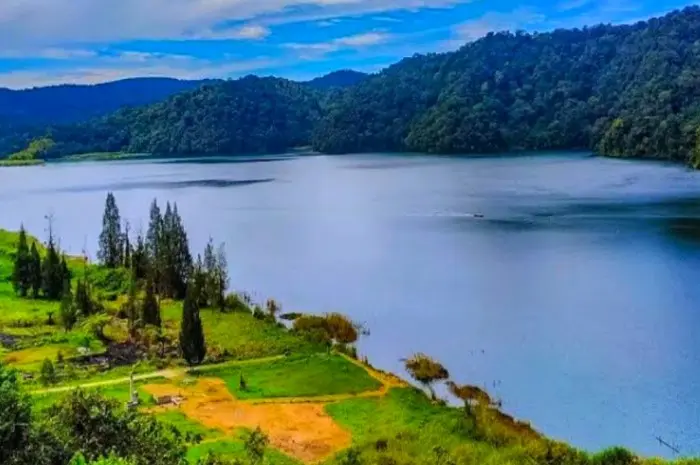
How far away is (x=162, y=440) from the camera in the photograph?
66.6ft

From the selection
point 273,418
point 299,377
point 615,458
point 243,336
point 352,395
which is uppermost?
point 615,458

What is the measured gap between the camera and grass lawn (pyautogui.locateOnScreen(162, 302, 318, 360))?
47.5 meters

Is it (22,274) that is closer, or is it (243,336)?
(243,336)

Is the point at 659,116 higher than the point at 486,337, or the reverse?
the point at 659,116

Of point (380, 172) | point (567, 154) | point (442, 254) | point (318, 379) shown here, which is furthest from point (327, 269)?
point (567, 154)

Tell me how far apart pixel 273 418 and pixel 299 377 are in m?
6.01

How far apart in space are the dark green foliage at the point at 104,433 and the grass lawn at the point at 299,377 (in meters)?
19.3

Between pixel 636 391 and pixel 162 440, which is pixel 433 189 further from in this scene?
pixel 162 440

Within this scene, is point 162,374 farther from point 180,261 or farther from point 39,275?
point 39,275

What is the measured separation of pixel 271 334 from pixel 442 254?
29817mm

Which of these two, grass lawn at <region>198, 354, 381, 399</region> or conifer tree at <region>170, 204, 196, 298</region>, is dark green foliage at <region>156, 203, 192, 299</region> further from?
grass lawn at <region>198, 354, 381, 399</region>

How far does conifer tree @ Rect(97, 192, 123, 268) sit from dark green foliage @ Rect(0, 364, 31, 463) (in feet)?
196

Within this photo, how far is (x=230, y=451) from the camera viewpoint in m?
31.3

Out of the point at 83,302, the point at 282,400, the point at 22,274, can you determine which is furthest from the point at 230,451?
the point at 22,274
